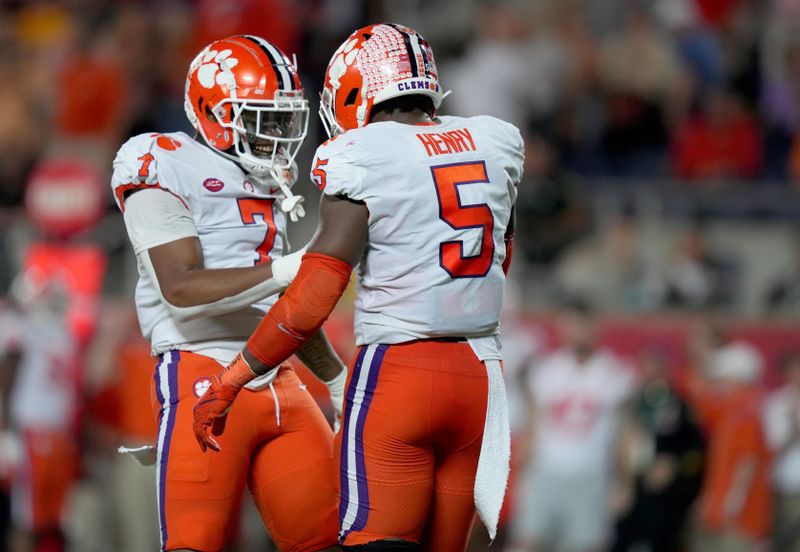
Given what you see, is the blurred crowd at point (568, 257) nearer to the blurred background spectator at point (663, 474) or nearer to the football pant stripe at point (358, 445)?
the blurred background spectator at point (663, 474)

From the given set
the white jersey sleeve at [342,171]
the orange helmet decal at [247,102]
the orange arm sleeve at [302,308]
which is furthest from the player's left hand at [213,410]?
the orange helmet decal at [247,102]

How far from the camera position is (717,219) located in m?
9.55

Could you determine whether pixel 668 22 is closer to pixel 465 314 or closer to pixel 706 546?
pixel 706 546

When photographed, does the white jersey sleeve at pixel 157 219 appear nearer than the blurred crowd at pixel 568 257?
Yes

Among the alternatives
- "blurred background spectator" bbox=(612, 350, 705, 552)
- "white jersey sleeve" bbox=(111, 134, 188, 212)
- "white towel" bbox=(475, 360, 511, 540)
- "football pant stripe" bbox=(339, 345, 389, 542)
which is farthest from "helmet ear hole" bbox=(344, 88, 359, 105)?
"blurred background spectator" bbox=(612, 350, 705, 552)

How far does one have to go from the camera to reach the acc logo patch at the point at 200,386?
14.1 ft

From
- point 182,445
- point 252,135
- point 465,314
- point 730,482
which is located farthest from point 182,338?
point 730,482

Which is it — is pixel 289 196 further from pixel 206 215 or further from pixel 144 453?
pixel 144 453

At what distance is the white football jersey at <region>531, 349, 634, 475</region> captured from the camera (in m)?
9.02

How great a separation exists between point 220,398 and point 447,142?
3.06 feet

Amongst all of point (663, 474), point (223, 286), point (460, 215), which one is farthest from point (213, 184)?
point (663, 474)

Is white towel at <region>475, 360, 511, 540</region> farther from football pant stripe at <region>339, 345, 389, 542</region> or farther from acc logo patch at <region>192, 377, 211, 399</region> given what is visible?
acc logo patch at <region>192, 377, 211, 399</region>

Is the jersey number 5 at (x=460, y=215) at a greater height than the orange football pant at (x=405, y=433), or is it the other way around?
the jersey number 5 at (x=460, y=215)

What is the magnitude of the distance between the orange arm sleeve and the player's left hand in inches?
5.3
